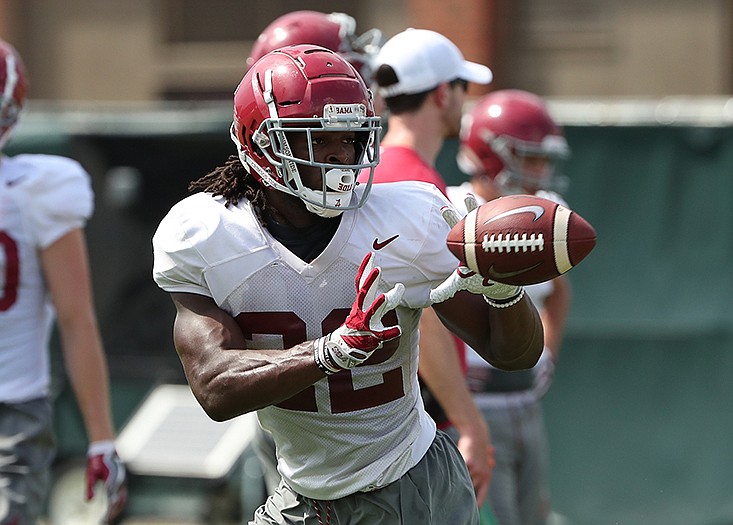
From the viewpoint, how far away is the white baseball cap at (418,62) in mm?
4000

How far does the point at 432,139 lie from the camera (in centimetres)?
402

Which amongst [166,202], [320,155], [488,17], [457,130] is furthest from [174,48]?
[320,155]

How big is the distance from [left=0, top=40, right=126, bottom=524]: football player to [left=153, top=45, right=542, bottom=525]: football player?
1.14 m

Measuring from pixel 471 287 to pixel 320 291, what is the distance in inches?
12.2

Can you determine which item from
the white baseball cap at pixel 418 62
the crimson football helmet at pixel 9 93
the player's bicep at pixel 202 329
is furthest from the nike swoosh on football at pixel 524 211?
the crimson football helmet at pixel 9 93

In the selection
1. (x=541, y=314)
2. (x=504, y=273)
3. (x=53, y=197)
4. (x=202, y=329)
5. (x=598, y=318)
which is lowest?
(x=598, y=318)

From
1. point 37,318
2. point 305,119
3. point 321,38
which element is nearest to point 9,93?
point 37,318

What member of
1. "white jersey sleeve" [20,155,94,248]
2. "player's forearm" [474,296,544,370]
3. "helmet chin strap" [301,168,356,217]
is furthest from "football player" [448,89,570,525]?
"helmet chin strap" [301,168,356,217]

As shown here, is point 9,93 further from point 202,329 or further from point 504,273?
point 504,273

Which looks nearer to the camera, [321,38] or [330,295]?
[330,295]

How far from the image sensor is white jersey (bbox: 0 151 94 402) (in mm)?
3740

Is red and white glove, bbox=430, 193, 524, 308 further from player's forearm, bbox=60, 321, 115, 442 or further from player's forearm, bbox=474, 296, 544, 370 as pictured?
player's forearm, bbox=60, 321, 115, 442

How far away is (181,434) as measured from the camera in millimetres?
6141

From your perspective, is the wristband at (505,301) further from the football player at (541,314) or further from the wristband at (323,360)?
the football player at (541,314)
